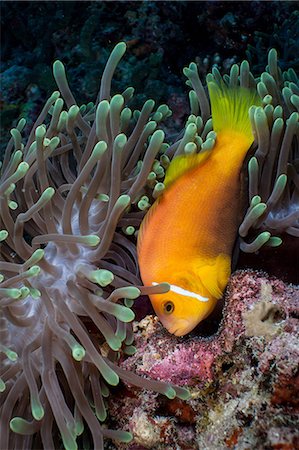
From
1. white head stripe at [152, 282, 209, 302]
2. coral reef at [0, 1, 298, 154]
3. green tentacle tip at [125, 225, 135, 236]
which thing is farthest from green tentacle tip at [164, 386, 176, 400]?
coral reef at [0, 1, 298, 154]

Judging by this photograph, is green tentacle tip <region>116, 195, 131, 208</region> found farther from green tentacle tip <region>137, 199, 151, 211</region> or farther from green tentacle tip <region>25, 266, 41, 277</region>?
green tentacle tip <region>25, 266, 41, 277</region>

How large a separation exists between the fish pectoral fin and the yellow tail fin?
0.48 metres

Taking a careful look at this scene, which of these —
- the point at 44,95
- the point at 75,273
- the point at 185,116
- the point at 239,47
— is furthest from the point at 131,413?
the point at 239,47

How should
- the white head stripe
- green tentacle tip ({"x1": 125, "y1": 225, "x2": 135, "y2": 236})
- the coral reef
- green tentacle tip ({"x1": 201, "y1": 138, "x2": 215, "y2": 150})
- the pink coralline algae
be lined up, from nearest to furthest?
the pink coralline algae < the white head stripe < green tentacle tip ({"x1": 201, "y1": 138, "x2": 215, "y2": 150}) < green tentacle tip ({"x1": 125, "y1": 225, "x2": 135, "y2": 236}) < the coral reef

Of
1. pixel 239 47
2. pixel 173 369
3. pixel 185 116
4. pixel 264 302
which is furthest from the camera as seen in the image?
pixel 239 47

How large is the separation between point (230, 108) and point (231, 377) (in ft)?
3.16

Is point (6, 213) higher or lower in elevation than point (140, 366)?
higher

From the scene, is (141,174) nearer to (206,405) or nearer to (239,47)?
(206,405)

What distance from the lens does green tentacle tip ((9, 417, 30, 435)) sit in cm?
160

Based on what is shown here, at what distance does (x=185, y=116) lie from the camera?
342 cm

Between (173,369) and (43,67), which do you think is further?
(43,67)

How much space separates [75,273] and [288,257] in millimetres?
847

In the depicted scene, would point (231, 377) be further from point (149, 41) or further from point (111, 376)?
point (149, 41)

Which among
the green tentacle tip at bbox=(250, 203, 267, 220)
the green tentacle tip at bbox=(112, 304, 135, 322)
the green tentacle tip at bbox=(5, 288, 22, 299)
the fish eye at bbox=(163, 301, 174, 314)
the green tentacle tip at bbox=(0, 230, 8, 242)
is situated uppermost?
the green tentacle tip at bbox=(0, 230, 8, 242)
